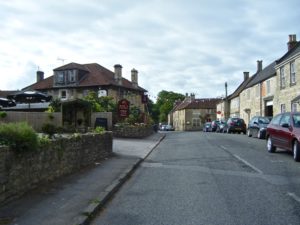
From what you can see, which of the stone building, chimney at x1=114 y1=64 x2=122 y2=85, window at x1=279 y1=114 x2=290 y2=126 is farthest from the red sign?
chimney at x1=114 y1=64 x2=122 y2=85

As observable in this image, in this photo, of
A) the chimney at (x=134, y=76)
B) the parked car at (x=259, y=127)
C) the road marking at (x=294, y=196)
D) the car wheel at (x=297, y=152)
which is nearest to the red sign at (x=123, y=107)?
the parked car at (x=259, y=127)

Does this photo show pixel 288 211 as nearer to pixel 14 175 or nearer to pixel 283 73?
pixel 14 175

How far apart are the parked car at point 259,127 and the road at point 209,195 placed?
14877 millimetres

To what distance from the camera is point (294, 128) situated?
15930 millimetres

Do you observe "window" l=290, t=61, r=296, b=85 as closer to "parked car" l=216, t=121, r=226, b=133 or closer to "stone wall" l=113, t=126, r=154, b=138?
"parked car" l=216, t=121, r=226, b=133

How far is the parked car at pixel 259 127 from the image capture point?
29578 millimetres

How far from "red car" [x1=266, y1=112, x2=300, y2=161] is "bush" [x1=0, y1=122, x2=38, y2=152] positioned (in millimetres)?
9593

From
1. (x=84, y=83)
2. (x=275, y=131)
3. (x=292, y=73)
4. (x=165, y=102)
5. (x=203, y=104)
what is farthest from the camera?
(x=165, y=102)

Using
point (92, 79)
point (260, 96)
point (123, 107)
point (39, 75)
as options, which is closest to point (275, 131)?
point (123, 107)

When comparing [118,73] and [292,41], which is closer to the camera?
[292,41]

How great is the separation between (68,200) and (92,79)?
5425cm

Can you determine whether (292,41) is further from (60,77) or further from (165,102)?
(165,102)

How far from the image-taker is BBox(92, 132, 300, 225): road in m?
7.31

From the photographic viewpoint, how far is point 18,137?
8.40 meters
